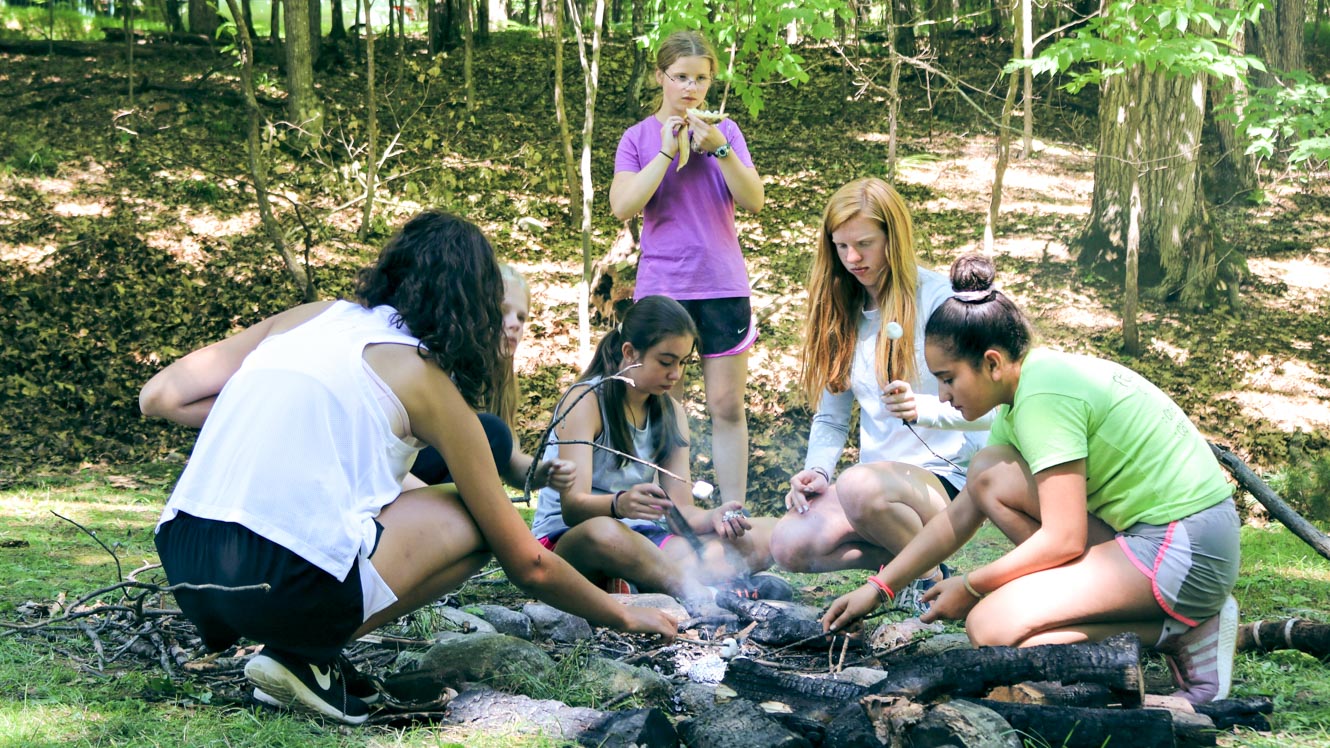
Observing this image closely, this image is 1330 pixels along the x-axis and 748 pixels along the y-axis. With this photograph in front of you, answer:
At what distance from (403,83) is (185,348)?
225 inches

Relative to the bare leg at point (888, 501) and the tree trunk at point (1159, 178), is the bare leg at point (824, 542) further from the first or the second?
the tree trunk at point (1159, 178)

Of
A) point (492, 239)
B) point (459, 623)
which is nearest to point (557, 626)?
point (459, 623)

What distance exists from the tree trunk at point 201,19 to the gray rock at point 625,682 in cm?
1193

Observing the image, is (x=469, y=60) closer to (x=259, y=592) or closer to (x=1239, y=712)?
(x=259, y=592)

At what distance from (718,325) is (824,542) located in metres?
1.22

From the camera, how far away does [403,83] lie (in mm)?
12219

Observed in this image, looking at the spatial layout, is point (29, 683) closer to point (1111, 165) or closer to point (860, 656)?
point (860, 656)

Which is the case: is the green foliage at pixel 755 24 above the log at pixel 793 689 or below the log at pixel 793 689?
above

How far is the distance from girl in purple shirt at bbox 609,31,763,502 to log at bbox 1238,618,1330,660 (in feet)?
6.50

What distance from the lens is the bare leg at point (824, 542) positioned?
145 inches

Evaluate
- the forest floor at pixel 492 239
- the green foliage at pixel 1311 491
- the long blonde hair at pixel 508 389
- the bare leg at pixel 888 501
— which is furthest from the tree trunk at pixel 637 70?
the bare leg at pixel 888 501

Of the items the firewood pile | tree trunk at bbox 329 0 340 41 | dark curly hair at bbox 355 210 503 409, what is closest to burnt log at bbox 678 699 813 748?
the firewood pile

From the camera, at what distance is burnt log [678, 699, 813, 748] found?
2193 mm

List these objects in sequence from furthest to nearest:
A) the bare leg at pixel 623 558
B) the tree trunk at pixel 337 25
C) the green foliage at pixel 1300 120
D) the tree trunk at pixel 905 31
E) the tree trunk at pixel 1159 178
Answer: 1. the tree trunk at pixel 905 31
2. the tree trunk at pixel 337 25
3. the tree trunk at pixel 1159 178
4. the green foliage at pixel 1300 120
5. the bare leg at pixel 623 558
